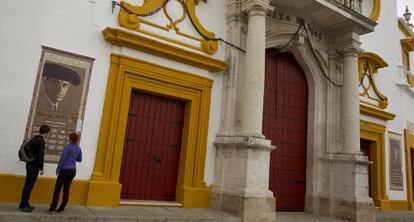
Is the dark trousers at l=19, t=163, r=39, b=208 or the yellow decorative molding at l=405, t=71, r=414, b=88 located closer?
the dark trousers at l=19, t=163, r=39, b=208

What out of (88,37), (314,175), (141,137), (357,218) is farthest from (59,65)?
(357,218)

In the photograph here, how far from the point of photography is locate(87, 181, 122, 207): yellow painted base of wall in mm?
6695

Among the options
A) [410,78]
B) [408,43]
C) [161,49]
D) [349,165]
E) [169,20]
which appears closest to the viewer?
[161,49]

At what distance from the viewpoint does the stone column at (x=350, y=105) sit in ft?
31.7

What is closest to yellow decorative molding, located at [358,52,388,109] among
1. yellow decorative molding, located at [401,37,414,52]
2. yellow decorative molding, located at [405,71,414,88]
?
yellow decorative molding, located at [405,71,414,88]

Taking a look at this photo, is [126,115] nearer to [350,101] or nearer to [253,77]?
[253,77]

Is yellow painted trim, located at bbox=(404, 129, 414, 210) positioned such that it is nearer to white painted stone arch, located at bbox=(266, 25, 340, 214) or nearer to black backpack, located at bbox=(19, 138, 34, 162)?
→ white painted stone arch, located at bbox=(266, 25, 340, 214)

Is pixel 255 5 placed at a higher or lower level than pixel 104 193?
higher

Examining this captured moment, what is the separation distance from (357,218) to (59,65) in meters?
7.53

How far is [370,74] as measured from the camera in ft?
40.4

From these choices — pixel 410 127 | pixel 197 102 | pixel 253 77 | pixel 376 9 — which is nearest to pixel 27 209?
pixel 197 102

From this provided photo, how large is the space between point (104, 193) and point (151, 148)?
54.7 inches

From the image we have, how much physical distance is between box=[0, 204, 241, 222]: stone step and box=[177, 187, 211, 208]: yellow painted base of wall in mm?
283

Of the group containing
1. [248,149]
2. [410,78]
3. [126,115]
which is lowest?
[248,149]
